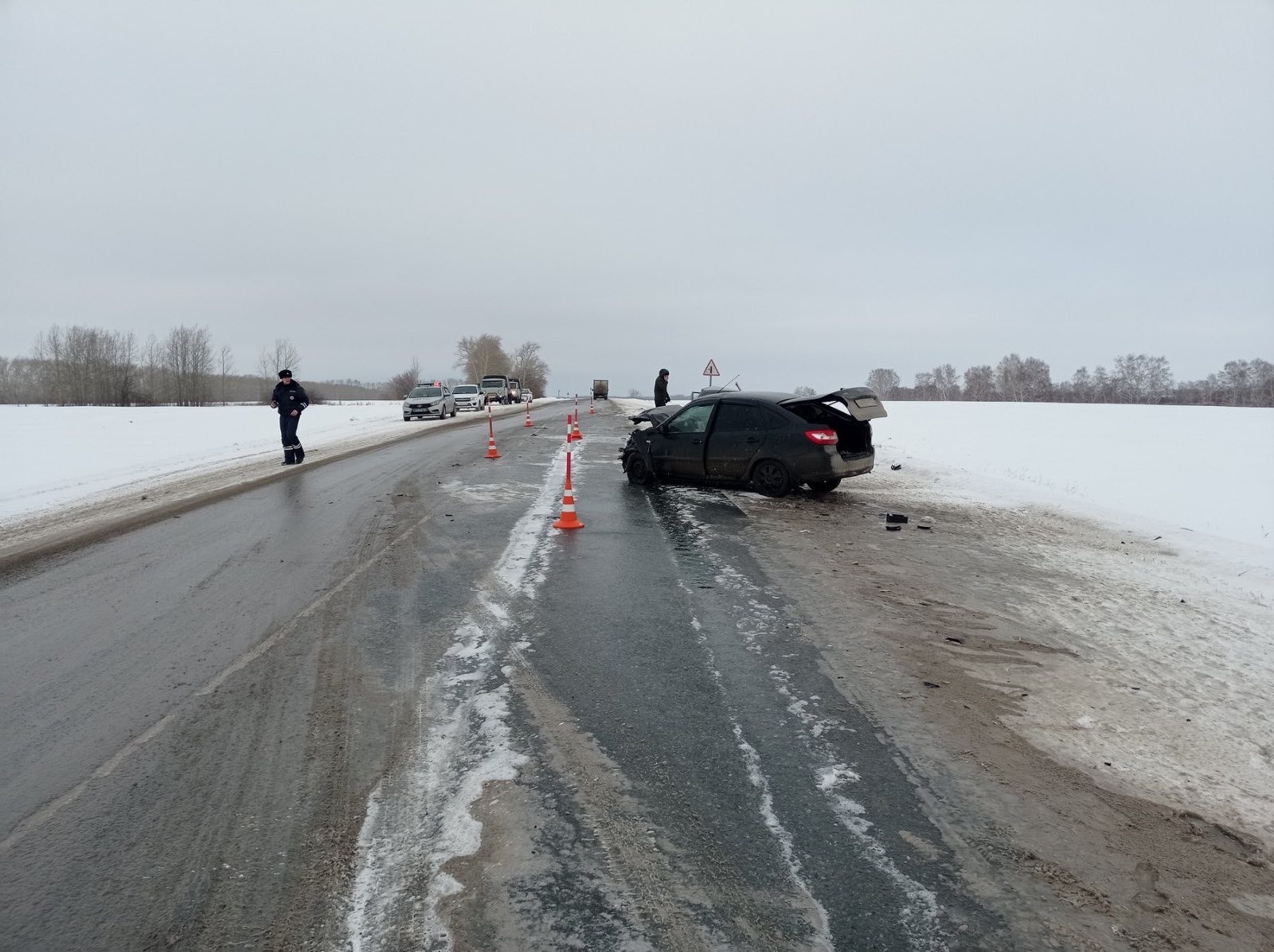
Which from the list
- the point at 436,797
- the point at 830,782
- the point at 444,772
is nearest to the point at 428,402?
the point at 444,772

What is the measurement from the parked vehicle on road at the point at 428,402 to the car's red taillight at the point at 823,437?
90.4ft

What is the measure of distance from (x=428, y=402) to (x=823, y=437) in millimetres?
28337

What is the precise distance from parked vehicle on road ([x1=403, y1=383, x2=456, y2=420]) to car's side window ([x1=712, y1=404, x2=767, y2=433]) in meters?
26.2

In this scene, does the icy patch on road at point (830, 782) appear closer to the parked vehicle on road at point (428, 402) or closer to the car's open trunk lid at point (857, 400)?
the car's open trunk lid at point (857, 400)

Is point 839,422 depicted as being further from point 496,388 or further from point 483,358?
point 483,358

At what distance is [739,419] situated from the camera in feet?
37.9

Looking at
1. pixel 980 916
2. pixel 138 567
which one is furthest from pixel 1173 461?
pixel 138 567

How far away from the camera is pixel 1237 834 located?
3.12 metres

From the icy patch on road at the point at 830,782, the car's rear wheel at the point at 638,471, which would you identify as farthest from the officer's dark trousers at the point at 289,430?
the icy patch on road at the point at 830,782

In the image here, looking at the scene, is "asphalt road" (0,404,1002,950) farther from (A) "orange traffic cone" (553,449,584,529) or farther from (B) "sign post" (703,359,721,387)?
(B) "sign post" (703,359,721,387)

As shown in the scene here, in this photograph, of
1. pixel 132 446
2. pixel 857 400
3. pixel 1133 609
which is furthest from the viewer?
pixel 132 446

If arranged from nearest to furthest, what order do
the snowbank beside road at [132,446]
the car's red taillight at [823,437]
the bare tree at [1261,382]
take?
the car's red taillight at [823,437], the snowbank beside road at [132,446], the bare tree at [1261,382]

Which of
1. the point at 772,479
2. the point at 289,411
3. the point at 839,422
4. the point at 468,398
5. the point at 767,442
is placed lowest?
the point at 772,479

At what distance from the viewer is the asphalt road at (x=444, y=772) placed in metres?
2.56
